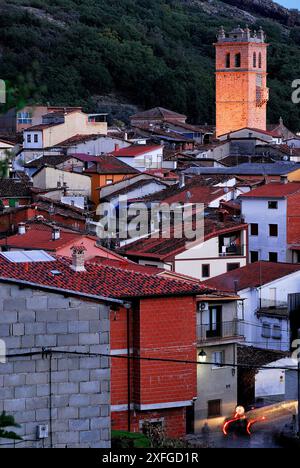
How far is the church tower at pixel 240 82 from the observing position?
6650 centimetres

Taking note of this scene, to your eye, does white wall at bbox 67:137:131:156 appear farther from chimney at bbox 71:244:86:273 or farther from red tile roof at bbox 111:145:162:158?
chimney at bbox 71:244:86:273

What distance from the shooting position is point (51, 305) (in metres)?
9.88

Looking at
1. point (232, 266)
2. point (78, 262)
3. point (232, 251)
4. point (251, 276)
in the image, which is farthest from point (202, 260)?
point (78, 262)

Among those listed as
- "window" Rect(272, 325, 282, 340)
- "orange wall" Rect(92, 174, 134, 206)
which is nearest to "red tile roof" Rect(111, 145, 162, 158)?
"orange wall" Rect(92, 174, 134, 206)

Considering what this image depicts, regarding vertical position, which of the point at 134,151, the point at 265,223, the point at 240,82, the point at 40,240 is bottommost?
the point at 265,223

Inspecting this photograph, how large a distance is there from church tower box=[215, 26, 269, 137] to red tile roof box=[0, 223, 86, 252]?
41784 millimetres

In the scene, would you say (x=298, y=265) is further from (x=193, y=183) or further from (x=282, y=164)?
(x=282, y=164)

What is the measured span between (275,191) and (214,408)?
13.2 meters

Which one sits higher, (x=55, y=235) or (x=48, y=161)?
(x=48, y=161)

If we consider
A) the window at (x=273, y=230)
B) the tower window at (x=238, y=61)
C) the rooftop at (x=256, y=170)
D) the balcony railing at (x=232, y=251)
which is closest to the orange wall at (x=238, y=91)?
the tower window at (x=238, y=61)

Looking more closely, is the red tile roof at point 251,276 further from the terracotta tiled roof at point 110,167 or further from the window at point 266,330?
the terracotta tiled roof at point 110,167

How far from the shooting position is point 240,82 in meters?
68.4

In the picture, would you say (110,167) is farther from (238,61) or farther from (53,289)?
(238,61)
